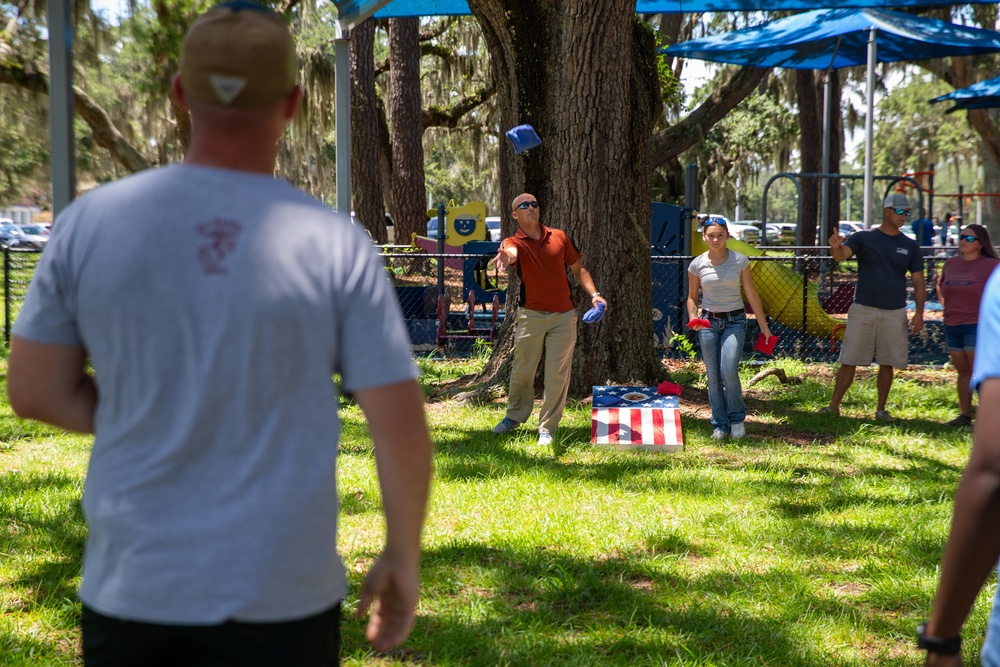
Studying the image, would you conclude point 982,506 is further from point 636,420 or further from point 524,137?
point 524,137

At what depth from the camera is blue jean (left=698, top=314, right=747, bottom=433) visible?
7.88 metres

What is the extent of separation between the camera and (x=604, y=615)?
4.40 metres

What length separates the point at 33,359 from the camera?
1681 mm

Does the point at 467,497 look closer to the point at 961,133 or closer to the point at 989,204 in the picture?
the point at 989,204

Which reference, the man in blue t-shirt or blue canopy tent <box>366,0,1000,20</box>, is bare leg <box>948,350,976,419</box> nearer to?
the man in blue t-shirt

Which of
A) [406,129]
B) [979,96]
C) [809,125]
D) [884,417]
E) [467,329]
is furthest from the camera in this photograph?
[809,125]

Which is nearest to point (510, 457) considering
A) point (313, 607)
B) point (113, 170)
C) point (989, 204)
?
point (313, 607)

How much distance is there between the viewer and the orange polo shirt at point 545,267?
24.9ft

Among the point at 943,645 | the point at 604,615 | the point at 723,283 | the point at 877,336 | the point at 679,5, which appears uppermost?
the point at 679,5

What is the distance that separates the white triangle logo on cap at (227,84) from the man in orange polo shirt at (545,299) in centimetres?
585

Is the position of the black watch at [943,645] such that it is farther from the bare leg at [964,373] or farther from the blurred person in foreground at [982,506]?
the bare leg at [964,373]

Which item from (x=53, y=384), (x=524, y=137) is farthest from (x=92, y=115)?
(x=53, y=384)

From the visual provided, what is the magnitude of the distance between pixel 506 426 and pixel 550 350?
793 millimetres

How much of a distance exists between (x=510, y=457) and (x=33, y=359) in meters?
5.68
